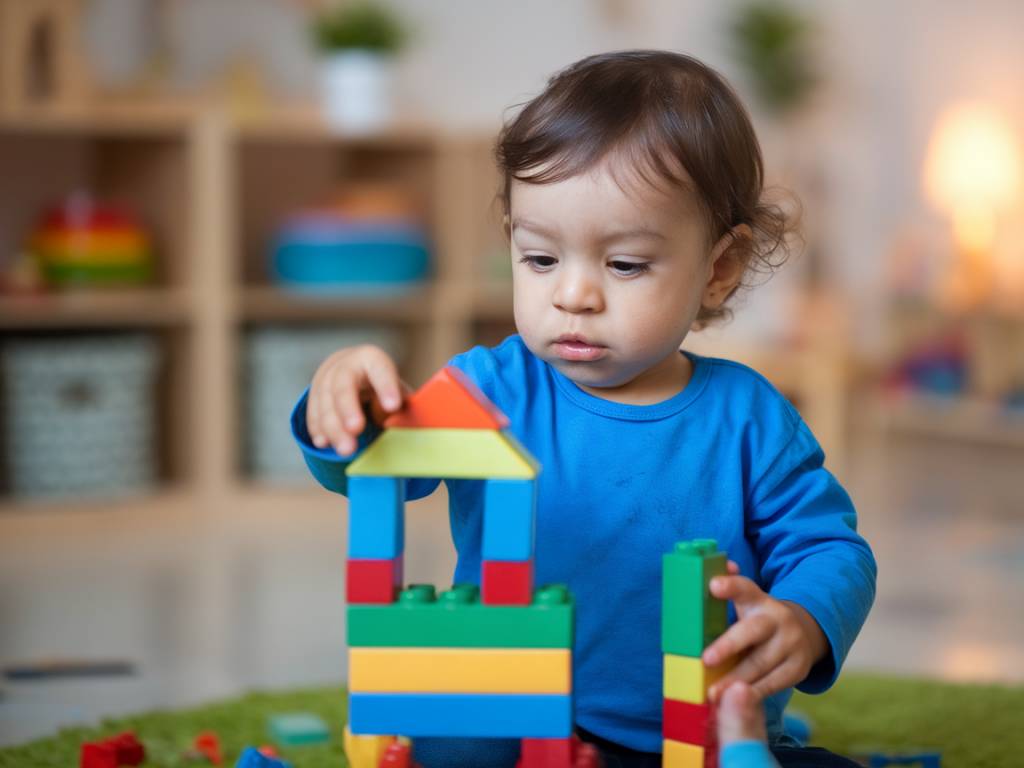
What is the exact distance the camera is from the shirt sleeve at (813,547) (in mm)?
857

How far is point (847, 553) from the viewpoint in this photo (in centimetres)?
91

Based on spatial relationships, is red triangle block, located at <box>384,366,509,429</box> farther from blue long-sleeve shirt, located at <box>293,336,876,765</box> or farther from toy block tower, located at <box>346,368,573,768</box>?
blue long-sleeve shirt, located at <box>293,336,876,765</box>

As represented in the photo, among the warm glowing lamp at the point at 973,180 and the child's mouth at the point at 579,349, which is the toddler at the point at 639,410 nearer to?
the child's mouth at the point at 579,349

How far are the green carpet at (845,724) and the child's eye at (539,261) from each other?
52 centimetres

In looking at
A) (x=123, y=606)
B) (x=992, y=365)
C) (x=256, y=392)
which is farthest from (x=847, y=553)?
(x=992, y=365)

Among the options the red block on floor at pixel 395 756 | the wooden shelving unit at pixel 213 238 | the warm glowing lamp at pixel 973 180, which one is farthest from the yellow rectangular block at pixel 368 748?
the warm glowing lamp at pixel 973 180

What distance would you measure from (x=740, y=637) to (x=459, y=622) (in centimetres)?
16

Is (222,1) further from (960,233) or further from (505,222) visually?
(960,233)

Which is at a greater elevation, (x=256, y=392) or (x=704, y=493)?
(x=704, y=493)

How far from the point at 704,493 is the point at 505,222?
243 millimetres

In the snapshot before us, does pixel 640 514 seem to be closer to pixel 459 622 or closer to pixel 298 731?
pixel 459 622

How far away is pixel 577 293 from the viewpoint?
844 millimetres

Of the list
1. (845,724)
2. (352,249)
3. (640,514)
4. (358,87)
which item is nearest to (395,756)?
(640,514)

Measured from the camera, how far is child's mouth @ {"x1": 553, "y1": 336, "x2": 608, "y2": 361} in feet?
2.86
